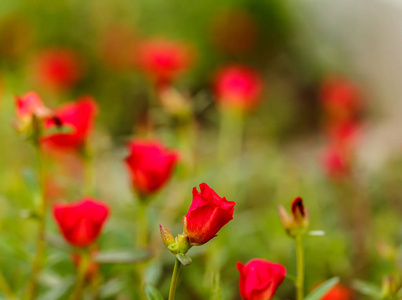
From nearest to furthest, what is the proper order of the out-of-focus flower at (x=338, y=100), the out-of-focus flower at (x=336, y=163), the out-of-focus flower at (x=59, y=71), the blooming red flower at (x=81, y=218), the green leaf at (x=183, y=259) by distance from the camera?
the green leaf at (x=183, y=259)
the blooming red flower at (x=81, y=218)
the out-of-focus flower at (x=336, y=163)
the out-of-focus flower at (x=338, y=100)
the out-of-focus flower at (x=59, y=71)

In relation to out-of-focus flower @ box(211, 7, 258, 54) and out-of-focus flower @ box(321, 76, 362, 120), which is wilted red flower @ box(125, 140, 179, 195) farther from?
out-of-focus flower @ box(211, 7, 258, 54)

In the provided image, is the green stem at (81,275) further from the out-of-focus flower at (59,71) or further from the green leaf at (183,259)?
the out-of-focus flower at (59,71)

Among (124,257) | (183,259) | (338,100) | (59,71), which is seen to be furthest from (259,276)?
(59,71)

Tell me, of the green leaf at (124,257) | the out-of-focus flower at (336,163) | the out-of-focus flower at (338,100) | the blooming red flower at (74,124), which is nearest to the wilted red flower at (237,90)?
the out-of-focus flower at (336,163)

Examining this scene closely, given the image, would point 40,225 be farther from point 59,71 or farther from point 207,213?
point 59,71

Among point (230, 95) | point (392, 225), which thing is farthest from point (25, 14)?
point (392, 225)

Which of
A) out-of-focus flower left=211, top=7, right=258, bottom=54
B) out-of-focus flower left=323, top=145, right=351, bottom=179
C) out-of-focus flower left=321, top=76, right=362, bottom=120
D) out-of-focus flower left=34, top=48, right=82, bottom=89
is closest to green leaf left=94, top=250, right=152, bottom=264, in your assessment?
out-of-focus flower left=323, top=145, right=351, bottom=179

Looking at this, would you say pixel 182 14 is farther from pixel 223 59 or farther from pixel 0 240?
pixel 0 240
